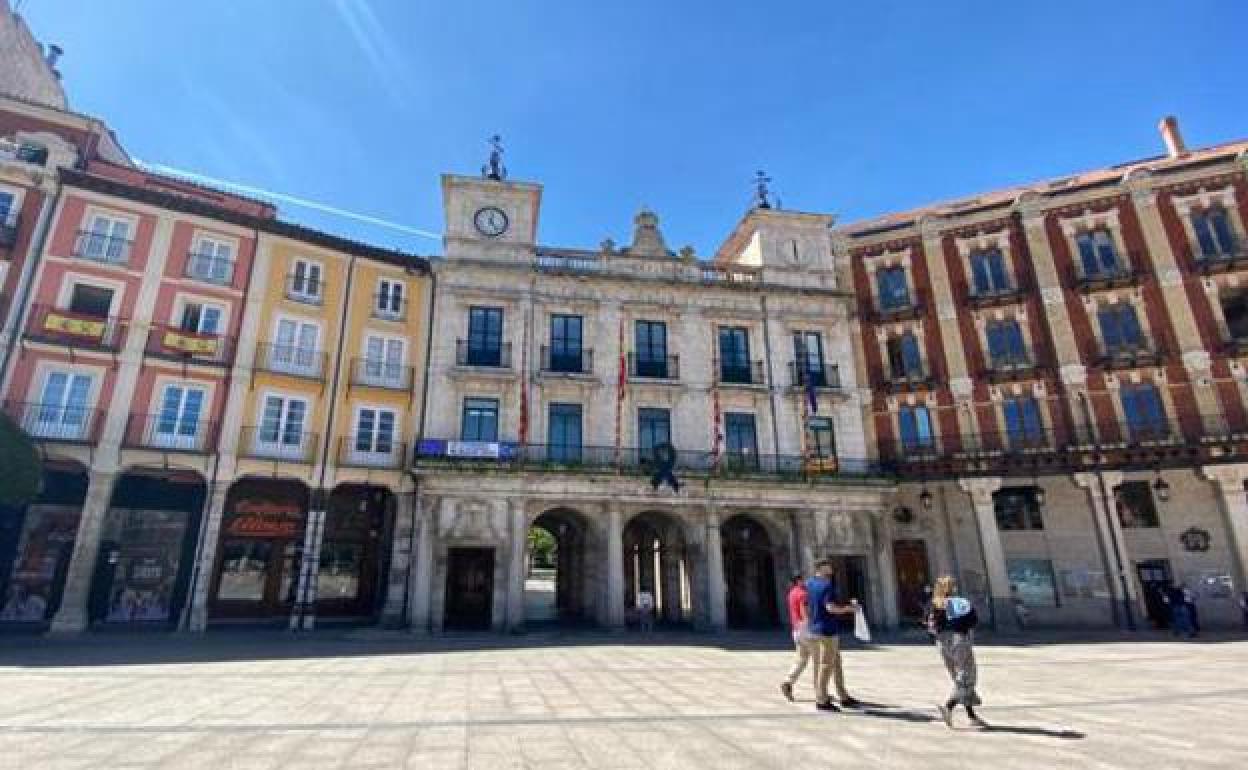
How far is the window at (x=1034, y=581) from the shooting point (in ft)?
71.8

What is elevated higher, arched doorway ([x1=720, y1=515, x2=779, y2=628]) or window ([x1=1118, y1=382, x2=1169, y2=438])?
window ([x1=1118, y1=382, x2=1169, y2=438])

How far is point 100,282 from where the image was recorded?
19297 millimetres

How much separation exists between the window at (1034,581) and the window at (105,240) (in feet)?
115

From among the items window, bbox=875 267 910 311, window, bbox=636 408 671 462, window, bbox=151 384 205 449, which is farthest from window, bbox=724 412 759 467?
window, bbox=151 384 205 449

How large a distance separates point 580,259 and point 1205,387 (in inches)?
979

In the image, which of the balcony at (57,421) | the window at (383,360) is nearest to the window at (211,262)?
the window at (383,360)

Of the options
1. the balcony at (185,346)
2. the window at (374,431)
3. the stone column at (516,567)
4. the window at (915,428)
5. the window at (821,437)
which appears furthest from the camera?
the window at (915,428)

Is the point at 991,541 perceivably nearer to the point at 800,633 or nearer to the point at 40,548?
the point at 800,633

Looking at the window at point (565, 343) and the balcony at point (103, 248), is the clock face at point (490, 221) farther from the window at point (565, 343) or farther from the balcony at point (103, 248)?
the balcony at point (103, 248)

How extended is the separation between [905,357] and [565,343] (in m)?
15.5

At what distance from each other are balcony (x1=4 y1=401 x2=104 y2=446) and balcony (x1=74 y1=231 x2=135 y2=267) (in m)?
5.25

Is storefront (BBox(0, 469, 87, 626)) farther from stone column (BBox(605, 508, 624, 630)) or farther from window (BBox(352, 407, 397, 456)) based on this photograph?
stone column (BBox(605, 508, 624, 630))

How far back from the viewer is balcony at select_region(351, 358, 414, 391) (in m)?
21.5

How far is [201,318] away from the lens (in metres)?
20.3
